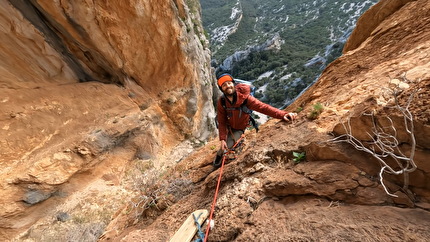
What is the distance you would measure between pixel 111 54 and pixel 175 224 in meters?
7.67

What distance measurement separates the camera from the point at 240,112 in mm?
3674

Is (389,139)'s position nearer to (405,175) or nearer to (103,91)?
(405,175)

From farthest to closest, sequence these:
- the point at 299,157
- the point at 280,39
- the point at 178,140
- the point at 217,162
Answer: the point at 280,39
the point at 178,140
the point at 217,162
the point at 299,157

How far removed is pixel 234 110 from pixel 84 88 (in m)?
7.01

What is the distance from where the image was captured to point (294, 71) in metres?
44.0

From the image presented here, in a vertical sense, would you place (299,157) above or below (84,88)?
below

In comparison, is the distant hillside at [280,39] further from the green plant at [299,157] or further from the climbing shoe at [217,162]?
the green plant at [299,157]

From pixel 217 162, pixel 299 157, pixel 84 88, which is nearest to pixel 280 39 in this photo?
pixel 84 88

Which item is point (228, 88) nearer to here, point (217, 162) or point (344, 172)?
point (217, 162)

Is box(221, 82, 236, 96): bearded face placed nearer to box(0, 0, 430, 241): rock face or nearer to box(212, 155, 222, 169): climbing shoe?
box(0, 0, 430, 241): rock face

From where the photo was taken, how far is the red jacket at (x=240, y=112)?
339 cm

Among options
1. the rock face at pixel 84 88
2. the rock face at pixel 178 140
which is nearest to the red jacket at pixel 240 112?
the rock face at pixel 178 140

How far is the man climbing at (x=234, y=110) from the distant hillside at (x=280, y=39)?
36.5 meters

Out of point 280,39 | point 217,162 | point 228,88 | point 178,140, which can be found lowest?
point 178,140
